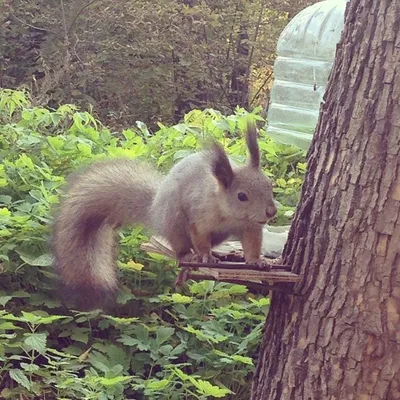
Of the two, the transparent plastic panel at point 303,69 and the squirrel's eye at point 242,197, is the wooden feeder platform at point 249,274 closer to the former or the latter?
the squirrel's eye at point 242,197

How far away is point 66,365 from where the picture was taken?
8.38 feet

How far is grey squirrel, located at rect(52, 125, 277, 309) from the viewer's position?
2.12 m

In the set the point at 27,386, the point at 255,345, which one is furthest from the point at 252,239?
the point at 27,386

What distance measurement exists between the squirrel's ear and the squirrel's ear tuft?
0.08 metres

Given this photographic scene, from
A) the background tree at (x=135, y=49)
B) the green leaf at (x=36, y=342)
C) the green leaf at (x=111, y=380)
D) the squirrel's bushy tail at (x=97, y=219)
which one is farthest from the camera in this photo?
the background tree at (x=135, y=49)

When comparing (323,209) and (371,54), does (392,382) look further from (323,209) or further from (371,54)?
(371,54)

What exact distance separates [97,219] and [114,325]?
44 cm

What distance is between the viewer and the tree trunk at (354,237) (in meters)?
1.66

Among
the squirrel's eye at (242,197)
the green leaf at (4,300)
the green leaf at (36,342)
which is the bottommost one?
the green leaf at (36,342)

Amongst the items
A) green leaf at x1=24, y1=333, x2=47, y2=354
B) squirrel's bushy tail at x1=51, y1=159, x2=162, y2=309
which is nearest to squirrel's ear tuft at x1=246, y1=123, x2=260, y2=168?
squirrel's bushy tail at x1=51, y1=159, x2=162, y2=309

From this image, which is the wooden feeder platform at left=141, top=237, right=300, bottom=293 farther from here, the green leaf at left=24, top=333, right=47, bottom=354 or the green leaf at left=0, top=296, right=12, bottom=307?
the green leaf at left=0, top=296, right=12, bottom=307

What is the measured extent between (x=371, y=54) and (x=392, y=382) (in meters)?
0.73

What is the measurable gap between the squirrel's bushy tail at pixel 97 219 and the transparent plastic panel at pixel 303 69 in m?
2.46

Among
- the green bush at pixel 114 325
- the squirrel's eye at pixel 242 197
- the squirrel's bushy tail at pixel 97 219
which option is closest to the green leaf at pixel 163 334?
the green bush at pixel 114 325
